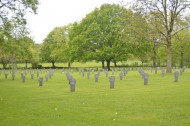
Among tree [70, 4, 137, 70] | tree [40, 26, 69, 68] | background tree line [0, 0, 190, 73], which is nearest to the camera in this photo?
background tree line [0, 0, 190, 73]

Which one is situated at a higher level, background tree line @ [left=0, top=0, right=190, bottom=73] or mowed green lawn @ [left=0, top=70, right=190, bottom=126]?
background tree line @ [left=0, top=0, right=190, bottom=73]

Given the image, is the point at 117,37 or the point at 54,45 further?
the point at 54,45

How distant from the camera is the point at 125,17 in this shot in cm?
3869

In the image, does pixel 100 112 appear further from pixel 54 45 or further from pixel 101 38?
pixel 54 45

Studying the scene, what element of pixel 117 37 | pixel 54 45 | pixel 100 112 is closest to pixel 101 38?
pixel 117 37

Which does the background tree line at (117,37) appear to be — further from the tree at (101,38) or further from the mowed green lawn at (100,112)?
the mowed green lawn at (100,112)

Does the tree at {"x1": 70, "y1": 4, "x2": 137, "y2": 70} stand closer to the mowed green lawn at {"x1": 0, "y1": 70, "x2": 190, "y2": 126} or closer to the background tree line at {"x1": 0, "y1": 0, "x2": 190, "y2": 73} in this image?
the background tree line at {"x1": 0, "y1": 0, "x2": 190, "y2": 73}

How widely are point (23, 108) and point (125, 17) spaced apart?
2803cm

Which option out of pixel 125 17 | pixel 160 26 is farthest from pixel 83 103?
pixel 160 26

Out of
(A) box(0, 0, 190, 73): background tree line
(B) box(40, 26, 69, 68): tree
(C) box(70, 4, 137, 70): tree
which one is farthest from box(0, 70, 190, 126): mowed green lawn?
(B) box(40, 26, 69, 68): tree

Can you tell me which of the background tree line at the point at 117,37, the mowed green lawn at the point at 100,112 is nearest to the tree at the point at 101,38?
the background tree line at the point at 117,37

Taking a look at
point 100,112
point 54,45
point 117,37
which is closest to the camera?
point 100,112

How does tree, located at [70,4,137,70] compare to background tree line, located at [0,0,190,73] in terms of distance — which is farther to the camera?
tree, located at [70,4,137,70]

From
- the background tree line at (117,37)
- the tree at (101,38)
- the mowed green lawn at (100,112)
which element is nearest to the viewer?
the mowed green lawn at (100,112)
